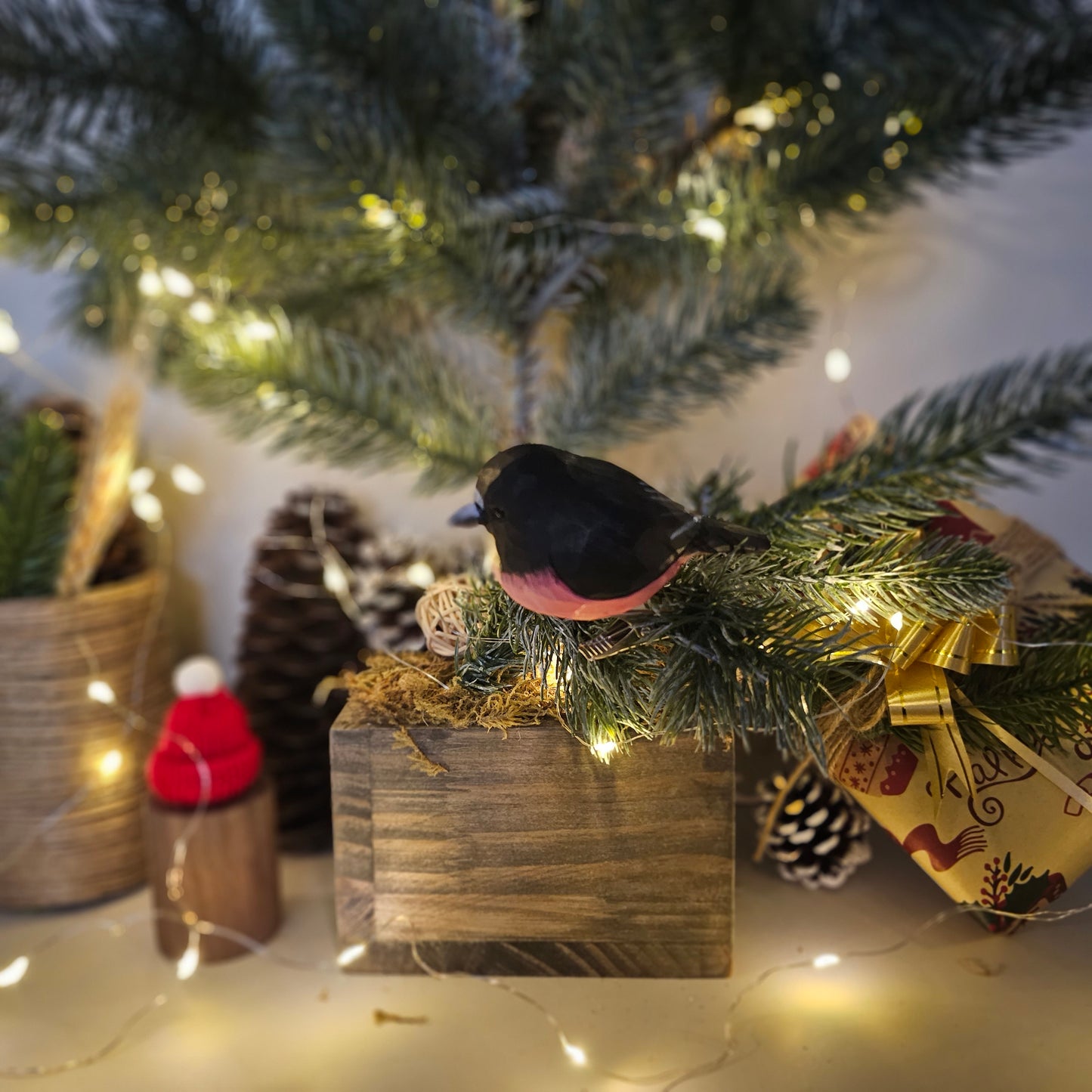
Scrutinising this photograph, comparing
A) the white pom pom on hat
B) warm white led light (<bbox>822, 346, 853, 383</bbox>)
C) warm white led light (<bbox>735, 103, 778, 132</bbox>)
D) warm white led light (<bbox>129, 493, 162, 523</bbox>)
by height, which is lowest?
the white pom pom on hat

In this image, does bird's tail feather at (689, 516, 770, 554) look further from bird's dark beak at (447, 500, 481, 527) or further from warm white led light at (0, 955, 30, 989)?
warm white led light at (0, 955, 30, 989)

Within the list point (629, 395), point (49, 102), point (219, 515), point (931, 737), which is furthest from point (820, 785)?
point (49, 102)

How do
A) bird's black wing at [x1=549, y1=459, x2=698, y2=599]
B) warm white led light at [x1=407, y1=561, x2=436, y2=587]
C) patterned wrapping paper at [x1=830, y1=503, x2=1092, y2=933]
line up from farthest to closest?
warm white led light at [x1=407, y1=561, x2=436, y2=587]
patterned wrapping paper at [x1=830, y1=503, x2=1092, y2=933]
bird's black wing at [x1=549, y1=459, x2=698, y2=599]

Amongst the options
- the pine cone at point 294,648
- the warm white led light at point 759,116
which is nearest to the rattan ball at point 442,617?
the pine cone at point 294,648

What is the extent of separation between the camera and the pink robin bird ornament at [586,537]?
347 mm

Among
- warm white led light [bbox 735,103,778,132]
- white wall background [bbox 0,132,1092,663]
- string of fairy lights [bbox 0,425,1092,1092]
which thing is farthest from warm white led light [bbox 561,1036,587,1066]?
warm white led light [bbox 735,103,778,132]

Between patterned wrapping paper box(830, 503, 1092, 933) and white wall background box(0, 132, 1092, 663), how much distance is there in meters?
0.33

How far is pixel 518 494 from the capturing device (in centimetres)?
37

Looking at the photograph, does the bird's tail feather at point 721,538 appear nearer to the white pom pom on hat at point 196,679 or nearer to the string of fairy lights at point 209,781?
the string of fairy lights at point 209,781

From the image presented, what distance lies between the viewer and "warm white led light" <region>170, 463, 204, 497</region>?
0.80 m

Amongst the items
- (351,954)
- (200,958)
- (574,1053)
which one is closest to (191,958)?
(200,958)

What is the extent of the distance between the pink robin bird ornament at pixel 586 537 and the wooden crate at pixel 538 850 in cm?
10

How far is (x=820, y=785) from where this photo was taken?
562 mm

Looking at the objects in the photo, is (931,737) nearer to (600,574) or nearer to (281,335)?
(600,574)
